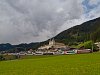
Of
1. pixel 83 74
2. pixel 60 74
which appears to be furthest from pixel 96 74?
pixel 60 74

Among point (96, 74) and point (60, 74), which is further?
point (60, 74)

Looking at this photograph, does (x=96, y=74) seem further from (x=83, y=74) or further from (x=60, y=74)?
(x=60, y=74)

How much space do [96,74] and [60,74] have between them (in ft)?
12.5

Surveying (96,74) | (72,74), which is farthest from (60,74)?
(96,74)

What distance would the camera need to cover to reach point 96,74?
912 inches

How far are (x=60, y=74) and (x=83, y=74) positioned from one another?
97.6 inches

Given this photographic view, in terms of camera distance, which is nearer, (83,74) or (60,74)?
(83,74)

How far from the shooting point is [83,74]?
79.2 feet

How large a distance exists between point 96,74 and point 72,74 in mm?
2453

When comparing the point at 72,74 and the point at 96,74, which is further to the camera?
the point at 72,74

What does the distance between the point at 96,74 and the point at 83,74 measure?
4.36 ft

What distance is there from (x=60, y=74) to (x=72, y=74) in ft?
4.44

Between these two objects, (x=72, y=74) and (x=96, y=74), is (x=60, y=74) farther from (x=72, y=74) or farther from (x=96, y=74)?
(x=96, y=74)
